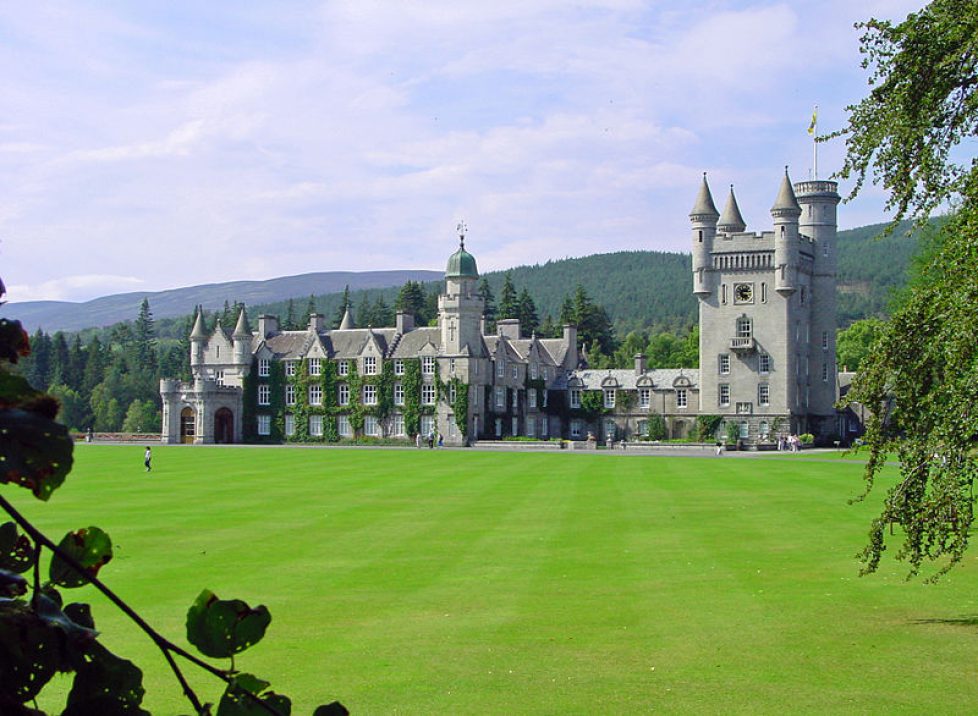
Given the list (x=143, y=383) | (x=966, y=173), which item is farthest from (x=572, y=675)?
(x=143, y=383)

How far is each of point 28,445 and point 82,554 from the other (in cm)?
40

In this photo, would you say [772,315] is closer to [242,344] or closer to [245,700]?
[242,344]

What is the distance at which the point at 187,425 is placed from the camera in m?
86.7

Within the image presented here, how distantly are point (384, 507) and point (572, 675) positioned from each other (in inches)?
713

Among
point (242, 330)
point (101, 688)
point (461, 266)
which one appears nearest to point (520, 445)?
point (461, 266)

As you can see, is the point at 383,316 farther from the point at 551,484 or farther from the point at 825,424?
the point at 551,484

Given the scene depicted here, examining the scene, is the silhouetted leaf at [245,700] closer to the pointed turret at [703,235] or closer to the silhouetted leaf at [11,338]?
the silhouetted leaf at [11,338]

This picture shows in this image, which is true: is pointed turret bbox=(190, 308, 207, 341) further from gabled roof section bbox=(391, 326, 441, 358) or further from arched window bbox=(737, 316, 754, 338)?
arched window bbox=(737, 316, 754, 338)

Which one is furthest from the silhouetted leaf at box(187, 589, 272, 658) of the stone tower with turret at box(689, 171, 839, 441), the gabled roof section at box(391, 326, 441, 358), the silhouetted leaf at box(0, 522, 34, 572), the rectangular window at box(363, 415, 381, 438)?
the rectangular window at box(363, 415, 381, 438)

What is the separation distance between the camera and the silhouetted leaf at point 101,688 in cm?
189

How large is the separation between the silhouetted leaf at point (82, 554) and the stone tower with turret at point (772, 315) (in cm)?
7860

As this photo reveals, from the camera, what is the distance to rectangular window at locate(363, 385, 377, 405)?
285ft

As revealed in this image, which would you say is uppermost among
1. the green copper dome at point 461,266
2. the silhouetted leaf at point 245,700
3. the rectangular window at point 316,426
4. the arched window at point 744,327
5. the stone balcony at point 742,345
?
the green copper dome at point 461,266

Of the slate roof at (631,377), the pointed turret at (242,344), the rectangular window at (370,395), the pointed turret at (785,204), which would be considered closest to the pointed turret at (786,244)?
the pointed turret at (785,204)
